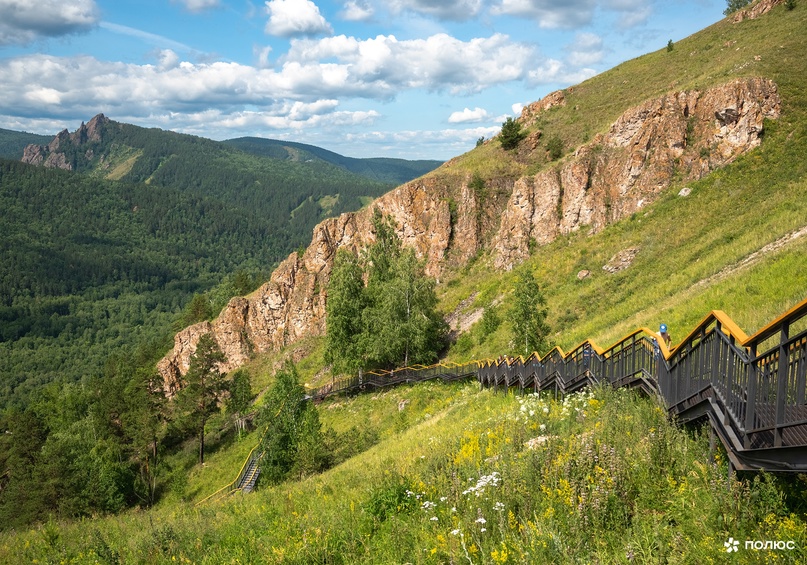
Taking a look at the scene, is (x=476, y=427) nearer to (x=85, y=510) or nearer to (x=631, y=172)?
(x=85, y=510)

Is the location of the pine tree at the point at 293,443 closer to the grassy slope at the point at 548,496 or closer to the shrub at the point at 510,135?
the grassy slope at the point at 548,496

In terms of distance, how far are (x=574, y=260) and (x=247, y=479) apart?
2405 cm

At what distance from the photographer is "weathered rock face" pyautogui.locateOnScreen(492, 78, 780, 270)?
31.0 metres

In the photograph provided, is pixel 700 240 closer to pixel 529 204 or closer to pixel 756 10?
pixel 529 204

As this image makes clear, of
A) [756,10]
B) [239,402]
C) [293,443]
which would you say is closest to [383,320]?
[239,402]

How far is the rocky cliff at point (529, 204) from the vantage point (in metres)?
31.7

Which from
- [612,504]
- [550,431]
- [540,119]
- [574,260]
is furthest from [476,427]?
[540,119]

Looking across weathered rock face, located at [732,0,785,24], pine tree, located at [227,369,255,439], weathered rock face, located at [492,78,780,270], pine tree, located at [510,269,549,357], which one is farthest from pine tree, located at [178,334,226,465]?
weathered rock face, located at [732,0,785,24]

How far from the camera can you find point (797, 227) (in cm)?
1912

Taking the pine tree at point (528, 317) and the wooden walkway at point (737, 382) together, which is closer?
the wooden walkway at point (737, 382)

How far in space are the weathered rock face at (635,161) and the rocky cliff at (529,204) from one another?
70mm

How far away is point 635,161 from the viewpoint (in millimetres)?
34250

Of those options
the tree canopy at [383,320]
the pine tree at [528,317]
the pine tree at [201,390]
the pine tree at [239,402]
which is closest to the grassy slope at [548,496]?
the pine tree at [528,317]

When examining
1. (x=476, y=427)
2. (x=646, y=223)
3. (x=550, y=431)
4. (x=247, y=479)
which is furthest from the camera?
(x=646, y=223)
